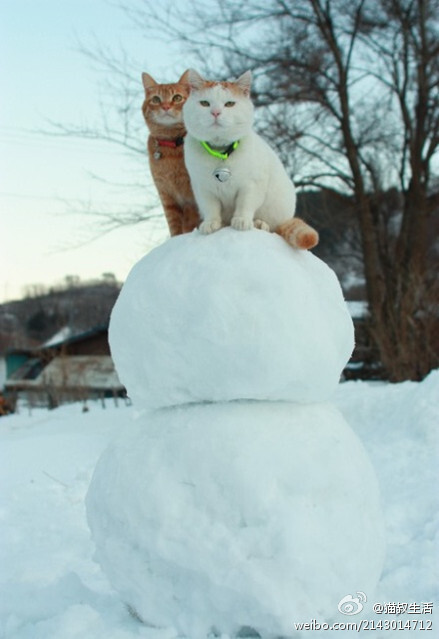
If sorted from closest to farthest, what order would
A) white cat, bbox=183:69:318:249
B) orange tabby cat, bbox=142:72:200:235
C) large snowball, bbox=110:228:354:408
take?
large snowball, bbox=110:228:354:408 → white cat, bbox=183:69:318:249 → orange tabby cat, bbox=142:72:200:235

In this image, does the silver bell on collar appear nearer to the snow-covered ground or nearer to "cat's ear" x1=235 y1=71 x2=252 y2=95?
"cat's ear" x1=235 y1=71 x2=252 y2=95

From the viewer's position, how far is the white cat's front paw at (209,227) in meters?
2.37

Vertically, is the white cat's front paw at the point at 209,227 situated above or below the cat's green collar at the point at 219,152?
below

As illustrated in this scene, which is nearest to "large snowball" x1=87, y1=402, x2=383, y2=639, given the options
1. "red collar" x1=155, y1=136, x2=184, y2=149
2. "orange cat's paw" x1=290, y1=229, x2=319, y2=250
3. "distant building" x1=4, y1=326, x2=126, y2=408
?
"orange cat's paw" x1=290, y1=229, x2=319, y2=250

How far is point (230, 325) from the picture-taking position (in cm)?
217

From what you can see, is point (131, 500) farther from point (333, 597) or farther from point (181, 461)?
point (333, 597)

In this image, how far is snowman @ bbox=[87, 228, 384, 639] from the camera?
2.07m

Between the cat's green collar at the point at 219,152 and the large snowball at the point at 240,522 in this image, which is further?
the cat's green collar at the point at 219,152

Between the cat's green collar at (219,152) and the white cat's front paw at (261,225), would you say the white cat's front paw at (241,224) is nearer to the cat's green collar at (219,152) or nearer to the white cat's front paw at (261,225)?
the white cat's front paw at (261,225)

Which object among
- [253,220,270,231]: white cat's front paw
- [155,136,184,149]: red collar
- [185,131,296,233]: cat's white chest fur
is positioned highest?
[155,136,184,149]: red collar

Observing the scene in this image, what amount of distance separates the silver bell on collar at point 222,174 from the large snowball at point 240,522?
85 centimetres

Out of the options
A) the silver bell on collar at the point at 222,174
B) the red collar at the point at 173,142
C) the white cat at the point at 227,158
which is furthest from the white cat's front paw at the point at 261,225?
the red collar at the point at 173,142

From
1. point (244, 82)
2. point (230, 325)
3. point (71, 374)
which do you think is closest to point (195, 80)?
point (244, 82)

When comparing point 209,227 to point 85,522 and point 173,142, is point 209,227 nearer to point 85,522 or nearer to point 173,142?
point 173,142
